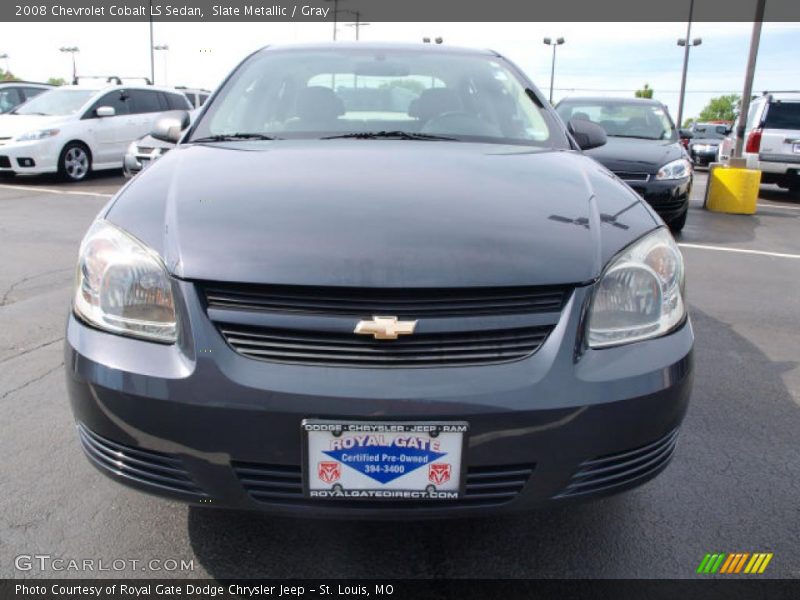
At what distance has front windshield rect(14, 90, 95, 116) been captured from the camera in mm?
11773

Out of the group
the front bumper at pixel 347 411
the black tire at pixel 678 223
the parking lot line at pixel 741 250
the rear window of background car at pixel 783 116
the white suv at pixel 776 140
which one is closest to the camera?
the front bumper at pixel 347 411

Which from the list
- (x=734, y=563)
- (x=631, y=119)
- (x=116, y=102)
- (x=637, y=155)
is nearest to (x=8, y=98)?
(x=116, y=102)

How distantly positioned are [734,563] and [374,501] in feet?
3.80

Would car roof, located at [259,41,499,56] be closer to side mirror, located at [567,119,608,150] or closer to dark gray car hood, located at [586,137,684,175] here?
side mirror, located at [567,119,608,150]

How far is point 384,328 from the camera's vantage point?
1617 millimetres

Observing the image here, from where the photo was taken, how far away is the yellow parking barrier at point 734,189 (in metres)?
9.75

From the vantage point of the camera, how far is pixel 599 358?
1.70 m

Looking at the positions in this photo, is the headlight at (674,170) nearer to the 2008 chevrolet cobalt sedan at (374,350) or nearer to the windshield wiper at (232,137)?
the windshield wiper at (232,137)

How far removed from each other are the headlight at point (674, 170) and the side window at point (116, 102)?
30.3 ft

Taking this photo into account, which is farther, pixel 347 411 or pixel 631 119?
pixel 631 119

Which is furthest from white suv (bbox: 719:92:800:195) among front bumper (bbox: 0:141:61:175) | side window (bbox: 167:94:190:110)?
→ front bumper (bbox: 0:141:61:175)

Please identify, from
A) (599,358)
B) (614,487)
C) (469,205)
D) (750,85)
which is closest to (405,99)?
(469,205)

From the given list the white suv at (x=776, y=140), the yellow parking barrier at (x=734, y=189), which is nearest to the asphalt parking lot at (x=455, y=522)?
the yellow parking barrier at (x=734, y=189)

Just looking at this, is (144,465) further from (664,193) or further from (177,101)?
(177,101)
